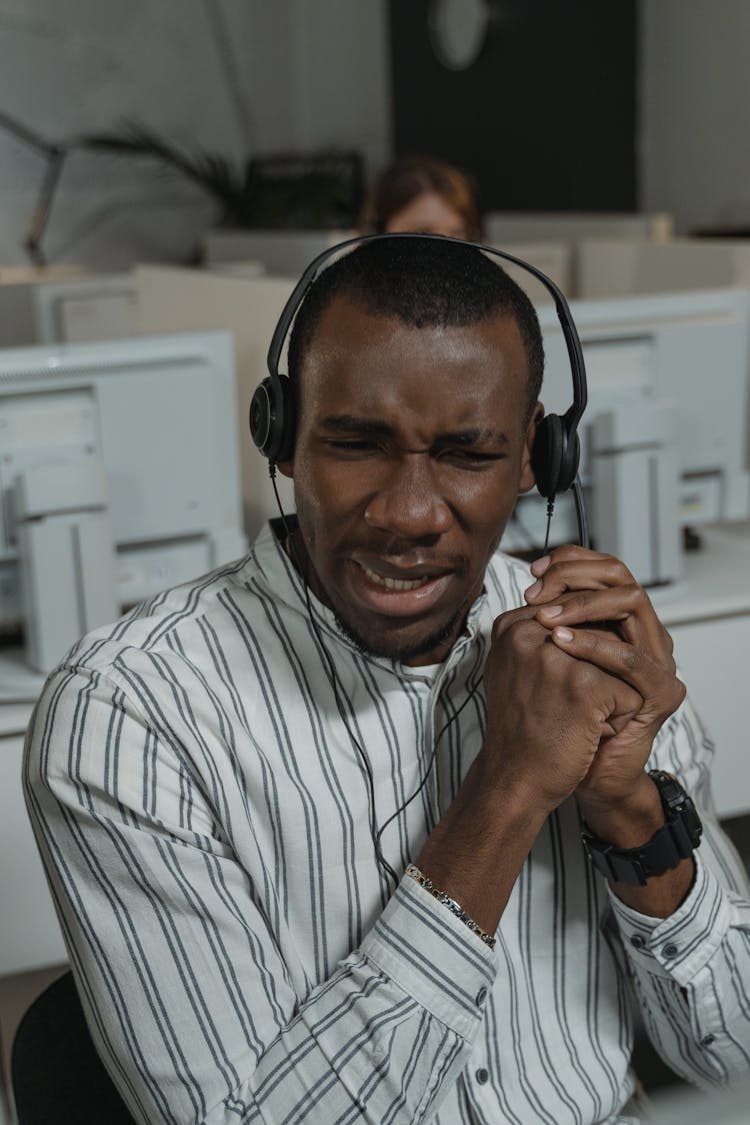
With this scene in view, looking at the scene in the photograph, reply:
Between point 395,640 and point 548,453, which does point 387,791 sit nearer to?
point 395,640

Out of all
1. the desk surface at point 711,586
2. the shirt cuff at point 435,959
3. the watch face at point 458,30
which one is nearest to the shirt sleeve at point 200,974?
the shirt cuff at point 435,959

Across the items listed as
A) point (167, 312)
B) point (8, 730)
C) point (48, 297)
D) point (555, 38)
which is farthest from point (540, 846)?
point (555, 38)

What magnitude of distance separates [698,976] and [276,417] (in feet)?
1.60

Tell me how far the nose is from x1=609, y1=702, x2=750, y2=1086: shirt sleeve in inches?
12.5

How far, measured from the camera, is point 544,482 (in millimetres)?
932

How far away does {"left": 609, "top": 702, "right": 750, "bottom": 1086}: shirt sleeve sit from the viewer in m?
0.91

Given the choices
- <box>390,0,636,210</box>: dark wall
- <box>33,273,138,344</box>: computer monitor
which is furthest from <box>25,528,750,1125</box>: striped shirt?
<box>390,0,636,210</box>: dark wall

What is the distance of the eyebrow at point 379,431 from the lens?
32.2 inches

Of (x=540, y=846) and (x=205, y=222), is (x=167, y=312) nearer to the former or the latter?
(x=540, y=846)

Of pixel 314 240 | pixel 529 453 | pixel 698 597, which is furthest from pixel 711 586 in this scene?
pixel 314 240

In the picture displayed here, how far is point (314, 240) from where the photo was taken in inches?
122

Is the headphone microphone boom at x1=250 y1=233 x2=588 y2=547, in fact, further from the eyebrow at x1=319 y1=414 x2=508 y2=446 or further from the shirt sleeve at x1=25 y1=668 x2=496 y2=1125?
the shirt sleeve at x1=25 y1=668 x2=496 y2=1125

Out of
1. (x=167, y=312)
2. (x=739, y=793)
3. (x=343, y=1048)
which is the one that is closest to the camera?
(x=343, y=1048)

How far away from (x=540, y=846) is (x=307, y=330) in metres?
0.42
